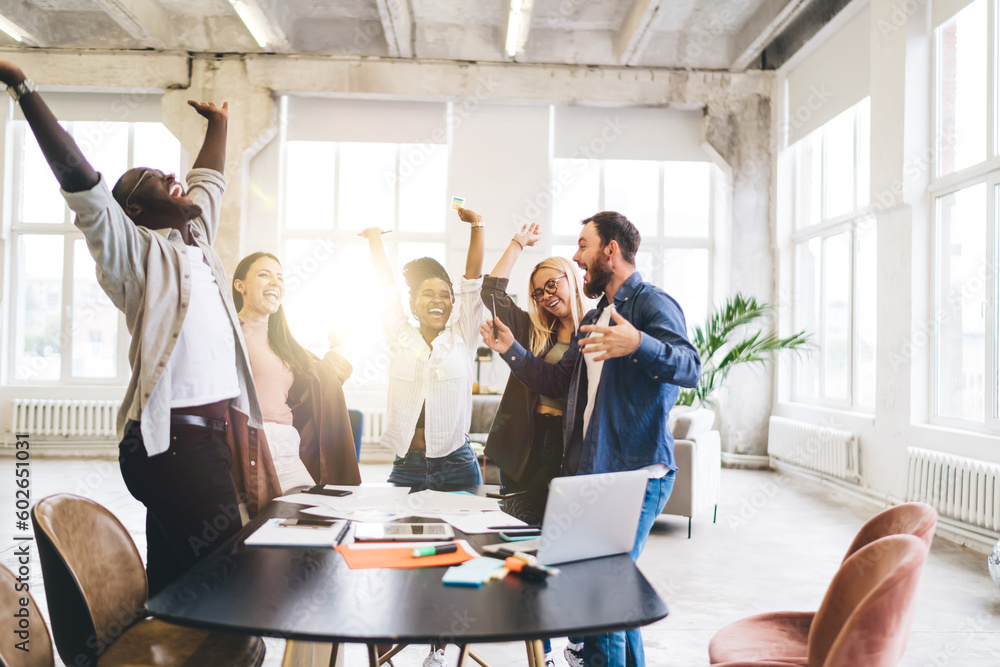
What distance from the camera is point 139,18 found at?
6348mm

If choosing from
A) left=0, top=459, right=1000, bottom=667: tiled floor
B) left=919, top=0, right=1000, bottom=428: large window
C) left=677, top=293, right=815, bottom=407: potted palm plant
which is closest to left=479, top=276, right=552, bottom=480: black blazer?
left=0, top=459, right=1000, bottom=667: tiled floor

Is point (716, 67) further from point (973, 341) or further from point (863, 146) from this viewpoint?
point (973, 341)

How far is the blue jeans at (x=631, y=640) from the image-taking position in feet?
5.28

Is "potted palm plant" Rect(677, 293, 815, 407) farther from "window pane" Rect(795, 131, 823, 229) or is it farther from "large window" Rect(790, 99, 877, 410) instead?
"window pane" Rect(795, 131, 823, 229)

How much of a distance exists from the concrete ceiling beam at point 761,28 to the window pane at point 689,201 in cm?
120

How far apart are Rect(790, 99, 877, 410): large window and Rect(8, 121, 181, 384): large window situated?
23.6 ft

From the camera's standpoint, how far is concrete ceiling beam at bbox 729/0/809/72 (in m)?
6.12

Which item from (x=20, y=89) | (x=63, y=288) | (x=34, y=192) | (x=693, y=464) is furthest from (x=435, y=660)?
(x=34, y=192)

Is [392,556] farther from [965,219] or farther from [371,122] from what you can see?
[371,122]

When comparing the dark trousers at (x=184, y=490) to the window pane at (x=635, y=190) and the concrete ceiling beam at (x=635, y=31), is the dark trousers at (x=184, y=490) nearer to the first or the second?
the concrete ceiling beam at (x=635, y=31)

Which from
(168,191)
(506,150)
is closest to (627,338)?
(168,191)

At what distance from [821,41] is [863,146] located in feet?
4.50

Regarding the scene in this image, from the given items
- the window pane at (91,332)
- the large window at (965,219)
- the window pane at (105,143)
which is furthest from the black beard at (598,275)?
the window pane at (105,143)

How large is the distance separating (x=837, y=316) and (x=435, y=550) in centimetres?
615
